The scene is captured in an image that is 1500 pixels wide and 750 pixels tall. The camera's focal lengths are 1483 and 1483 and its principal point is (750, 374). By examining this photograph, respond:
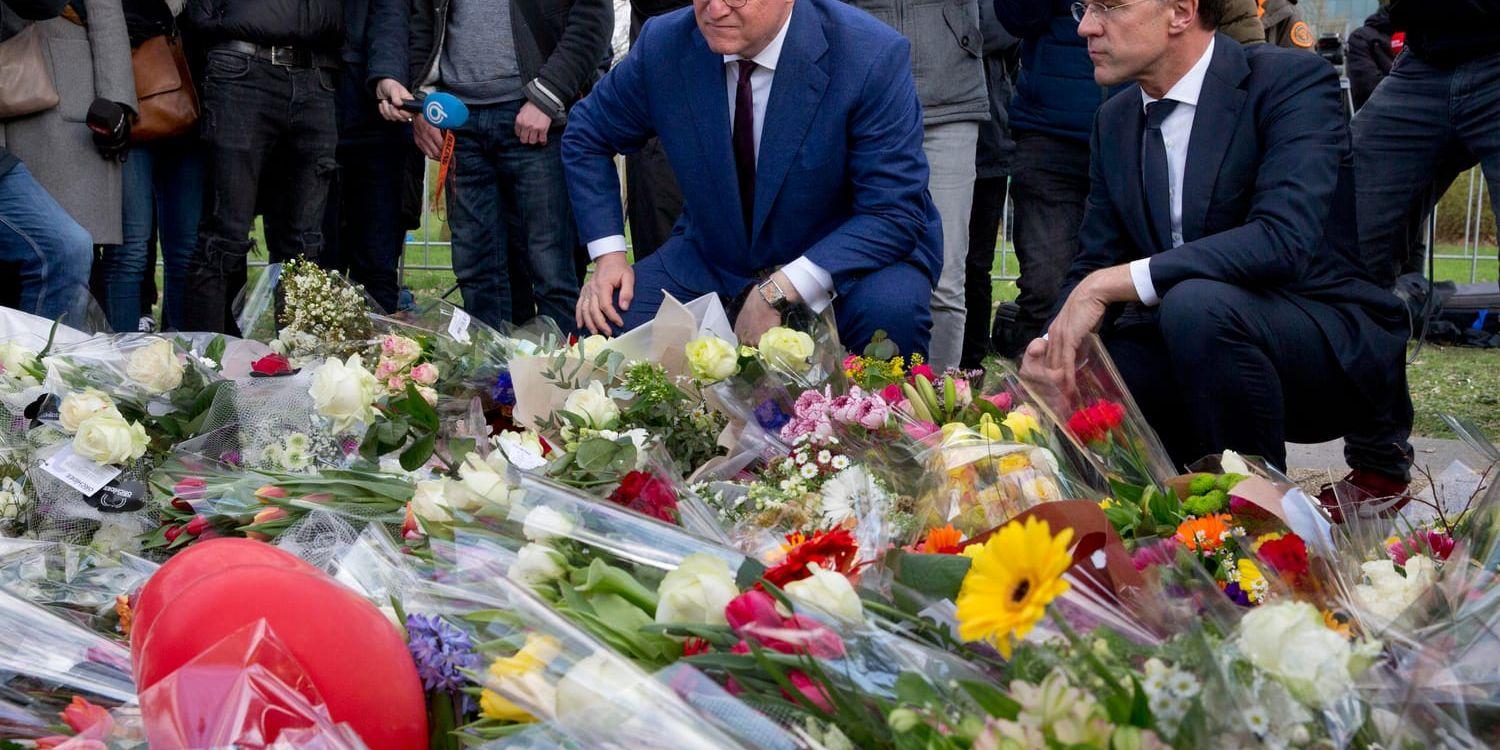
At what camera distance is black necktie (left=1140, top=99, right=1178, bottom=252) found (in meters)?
3.14

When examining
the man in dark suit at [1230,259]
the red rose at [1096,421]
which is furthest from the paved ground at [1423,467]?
the red rose at [1096,421]

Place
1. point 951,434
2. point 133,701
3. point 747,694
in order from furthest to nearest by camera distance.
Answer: point 951,434 < point 133,701 < point 747,694

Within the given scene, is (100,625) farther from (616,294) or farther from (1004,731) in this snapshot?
(616,294)

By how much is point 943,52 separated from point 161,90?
235 cm

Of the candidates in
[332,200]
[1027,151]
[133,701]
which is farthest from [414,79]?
[133,701]

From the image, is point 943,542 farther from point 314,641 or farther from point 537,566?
point 314,641

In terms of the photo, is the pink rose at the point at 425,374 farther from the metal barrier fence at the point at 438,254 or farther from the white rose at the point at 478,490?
the metal barrier fence at the point at 438,254

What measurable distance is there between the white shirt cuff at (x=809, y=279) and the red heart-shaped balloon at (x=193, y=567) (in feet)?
6.78

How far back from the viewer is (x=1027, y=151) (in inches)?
175

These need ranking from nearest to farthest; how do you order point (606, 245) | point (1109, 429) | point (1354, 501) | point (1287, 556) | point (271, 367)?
point (1287, 556) < point (1354, 501) < point (1109, 429) < point (271, 367) < point (606, 245)

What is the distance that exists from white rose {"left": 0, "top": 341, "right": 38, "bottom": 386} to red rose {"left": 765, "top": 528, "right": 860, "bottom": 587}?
1.81 m

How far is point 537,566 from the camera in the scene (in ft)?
4.20

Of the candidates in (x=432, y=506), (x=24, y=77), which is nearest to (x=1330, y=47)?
(x=24, y=77)

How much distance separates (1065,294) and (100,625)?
7.37 feet
